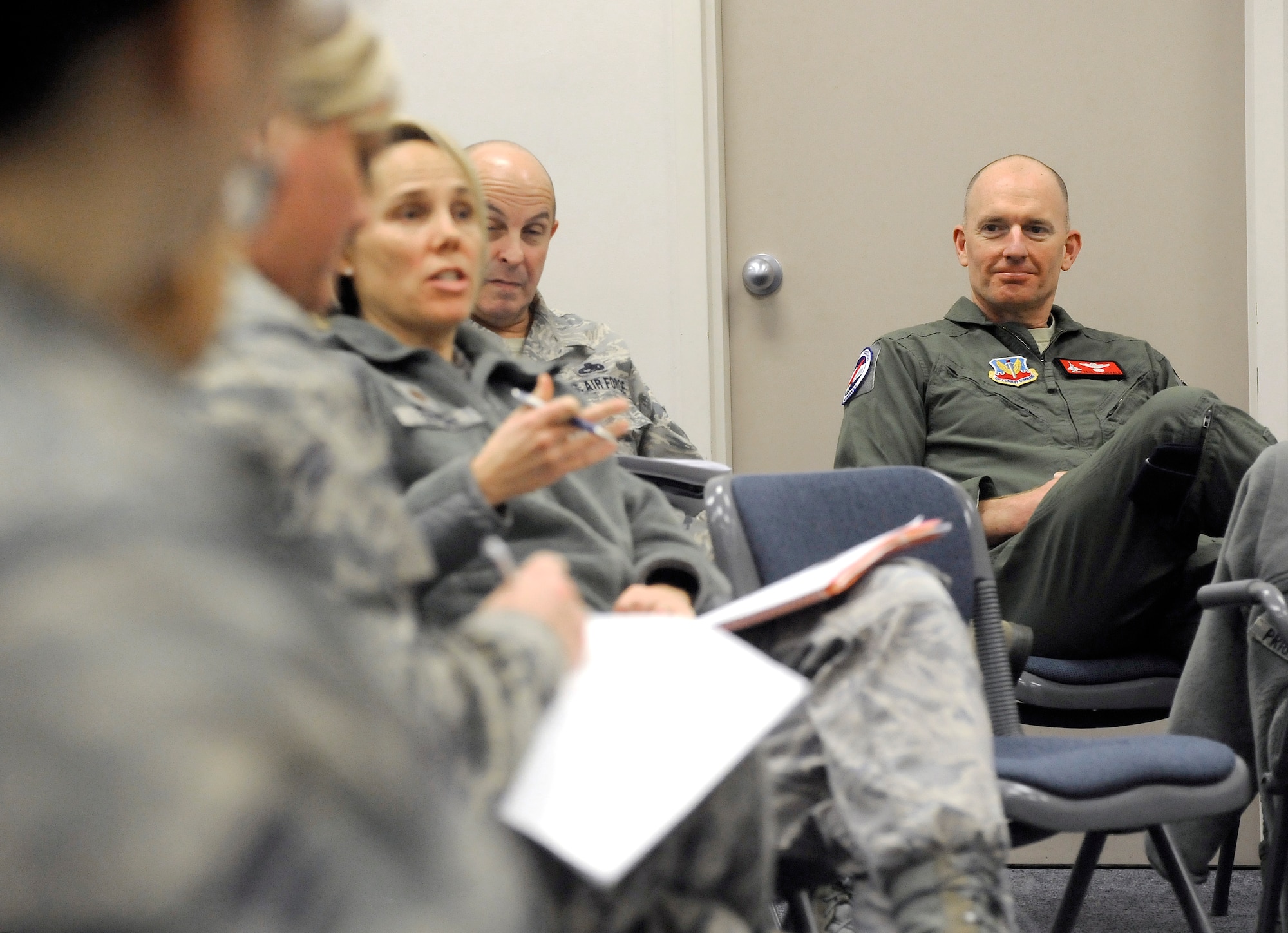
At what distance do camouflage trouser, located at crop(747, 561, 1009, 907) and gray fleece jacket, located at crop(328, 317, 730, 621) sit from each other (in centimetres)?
15

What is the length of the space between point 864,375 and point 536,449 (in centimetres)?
176

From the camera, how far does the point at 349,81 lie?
0.51 m

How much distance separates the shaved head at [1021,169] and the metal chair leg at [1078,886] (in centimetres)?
170

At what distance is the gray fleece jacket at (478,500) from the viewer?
1.04 metres

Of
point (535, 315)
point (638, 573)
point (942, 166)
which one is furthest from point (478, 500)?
point (942, 166)

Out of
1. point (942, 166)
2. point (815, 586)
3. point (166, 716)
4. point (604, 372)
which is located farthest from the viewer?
point (942, 166)

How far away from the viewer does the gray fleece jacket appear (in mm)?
1036

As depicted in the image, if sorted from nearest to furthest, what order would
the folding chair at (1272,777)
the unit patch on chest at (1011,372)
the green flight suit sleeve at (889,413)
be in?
1. the folding chair at (1272,777)
2. the green flight suit sleeve at (889,413)
3. the unit patch on chest at (1011,372)

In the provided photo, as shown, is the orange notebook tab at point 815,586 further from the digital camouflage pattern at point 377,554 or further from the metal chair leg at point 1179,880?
the metal chair leg at point 1179,880

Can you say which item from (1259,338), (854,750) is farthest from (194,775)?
(1259,338)

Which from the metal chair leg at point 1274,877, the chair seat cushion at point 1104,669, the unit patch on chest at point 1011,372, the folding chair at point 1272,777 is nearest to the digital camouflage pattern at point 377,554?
the folding chair at point 1272,777

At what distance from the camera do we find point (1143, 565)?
86.1 inches

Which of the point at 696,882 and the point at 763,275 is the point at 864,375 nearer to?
the point at 763,275

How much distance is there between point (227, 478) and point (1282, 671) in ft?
6.19
